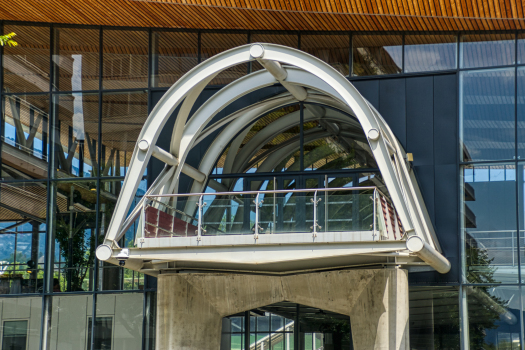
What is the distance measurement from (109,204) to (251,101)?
4.82 m

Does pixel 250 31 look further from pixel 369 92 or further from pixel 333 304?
pixel 333 304

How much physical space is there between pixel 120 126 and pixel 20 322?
5.99m

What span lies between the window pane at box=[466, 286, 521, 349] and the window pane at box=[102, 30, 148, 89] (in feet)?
35.0

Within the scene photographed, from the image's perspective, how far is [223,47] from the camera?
70.3ft

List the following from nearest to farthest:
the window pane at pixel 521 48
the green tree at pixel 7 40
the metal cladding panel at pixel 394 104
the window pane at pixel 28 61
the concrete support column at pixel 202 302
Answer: the green tree at pixel 7 40
the concrete support column at pixel 202 302
the window pane at pixel 521 48
the metal cladding panel at pixel 394 104
the window pane at pixel 28 61

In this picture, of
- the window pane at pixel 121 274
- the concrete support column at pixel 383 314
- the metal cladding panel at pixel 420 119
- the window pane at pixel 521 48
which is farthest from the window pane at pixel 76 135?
the window pane at pixel 521 48

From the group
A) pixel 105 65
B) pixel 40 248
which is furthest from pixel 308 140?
pixel 40 248

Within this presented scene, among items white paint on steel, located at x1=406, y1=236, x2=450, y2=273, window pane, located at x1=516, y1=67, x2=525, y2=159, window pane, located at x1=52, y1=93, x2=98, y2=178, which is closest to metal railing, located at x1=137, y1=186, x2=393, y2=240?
white paint on steel, located at x1=406, y1=236, x2=450, y2=273

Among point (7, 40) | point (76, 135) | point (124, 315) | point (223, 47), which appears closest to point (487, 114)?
point (223, 47)

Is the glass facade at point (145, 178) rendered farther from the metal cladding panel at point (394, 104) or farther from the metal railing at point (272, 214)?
the metal railing at point (272, 214)

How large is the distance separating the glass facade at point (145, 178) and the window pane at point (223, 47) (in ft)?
0.11

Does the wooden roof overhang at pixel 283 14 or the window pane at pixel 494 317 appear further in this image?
the wooden roof overhang at pixel 283 14

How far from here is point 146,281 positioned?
20.3 m

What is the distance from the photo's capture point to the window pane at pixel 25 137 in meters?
21.4
